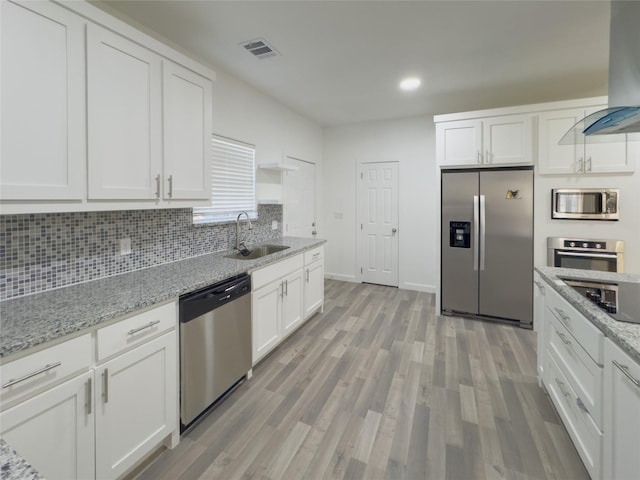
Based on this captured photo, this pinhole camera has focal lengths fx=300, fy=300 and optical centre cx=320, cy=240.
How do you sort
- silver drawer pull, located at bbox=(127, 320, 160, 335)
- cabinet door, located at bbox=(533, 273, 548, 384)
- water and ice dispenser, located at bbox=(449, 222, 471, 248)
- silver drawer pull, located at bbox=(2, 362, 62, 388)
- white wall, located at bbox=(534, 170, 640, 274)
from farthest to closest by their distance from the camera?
water and ice dispenser, located at bbox=(449, 222, 471, 248) < white wall, located at bbox=(534, 170, 640, 274) < cabinet door, located at bbox=(533, 273, 548, 384) < silver drawer pull, located at bbox=(127, 320, 160, 335) < silver drawer pull, located at bbox=(2, 362, 62, 388)

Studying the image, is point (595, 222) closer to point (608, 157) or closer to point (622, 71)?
point (608, 157)

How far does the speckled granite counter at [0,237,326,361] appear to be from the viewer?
1148 millimetres

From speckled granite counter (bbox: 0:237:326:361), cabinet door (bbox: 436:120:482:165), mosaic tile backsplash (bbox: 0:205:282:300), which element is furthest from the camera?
cabinet door (bbox: 436:120:482:165)

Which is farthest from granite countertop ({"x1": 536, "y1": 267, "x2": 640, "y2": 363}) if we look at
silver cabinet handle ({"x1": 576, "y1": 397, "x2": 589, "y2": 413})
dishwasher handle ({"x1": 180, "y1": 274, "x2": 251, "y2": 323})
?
dishwasher handle ({"x1": 180, "y1": 274, "x2": 251, "y2": 323})

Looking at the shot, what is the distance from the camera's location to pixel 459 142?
351 cm

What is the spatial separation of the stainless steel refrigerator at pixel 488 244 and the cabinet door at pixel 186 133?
2.72 meters

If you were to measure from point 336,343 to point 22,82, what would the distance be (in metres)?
2.84

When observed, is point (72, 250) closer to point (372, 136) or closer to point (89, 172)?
point (89, 172)

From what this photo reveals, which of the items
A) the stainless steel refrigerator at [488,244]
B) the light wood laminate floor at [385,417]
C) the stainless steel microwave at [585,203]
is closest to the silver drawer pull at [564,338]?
the light wood laminate floor at [385,417]

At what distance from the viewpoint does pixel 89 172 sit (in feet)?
5.19

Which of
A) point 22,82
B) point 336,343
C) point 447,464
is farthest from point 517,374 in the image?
point 22,82

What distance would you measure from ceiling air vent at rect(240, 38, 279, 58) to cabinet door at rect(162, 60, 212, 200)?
1.67ft

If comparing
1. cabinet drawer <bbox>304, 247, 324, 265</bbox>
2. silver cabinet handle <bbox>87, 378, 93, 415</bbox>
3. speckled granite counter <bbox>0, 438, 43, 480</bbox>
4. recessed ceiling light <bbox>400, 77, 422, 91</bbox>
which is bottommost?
silver cabinet handle <bbox>87, 378, 93, 415</bbox>

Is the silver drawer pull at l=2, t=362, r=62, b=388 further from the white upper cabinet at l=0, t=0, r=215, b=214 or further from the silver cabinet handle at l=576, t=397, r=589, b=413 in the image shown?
the silver cabinet handle at l=576, t=397, r=589, b=413
